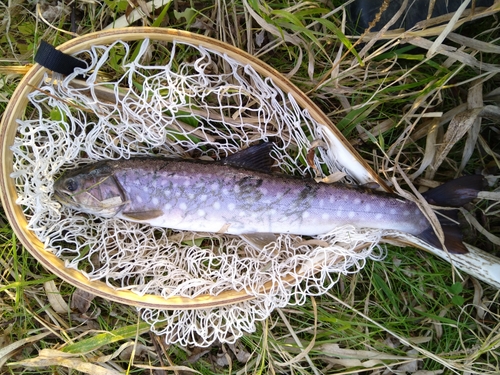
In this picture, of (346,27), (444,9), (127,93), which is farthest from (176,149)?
(444,9)

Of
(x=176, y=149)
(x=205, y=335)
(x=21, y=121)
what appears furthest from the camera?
(x=176, y=149)

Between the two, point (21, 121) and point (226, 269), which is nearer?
point (21, 121)

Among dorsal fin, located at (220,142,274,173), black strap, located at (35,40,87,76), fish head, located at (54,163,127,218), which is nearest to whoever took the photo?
black strap, located at (35,40,87,76)

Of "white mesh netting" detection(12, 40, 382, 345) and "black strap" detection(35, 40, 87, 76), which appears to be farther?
"white mesh netting" detection(12, 40, 382, 345)

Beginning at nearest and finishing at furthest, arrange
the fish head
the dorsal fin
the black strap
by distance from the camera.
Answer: the black strap → the fish head → the dorsal fin

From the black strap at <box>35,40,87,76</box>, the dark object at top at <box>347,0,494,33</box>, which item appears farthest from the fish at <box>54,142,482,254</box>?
the dark object at top at <box>347,0,494,33</box>

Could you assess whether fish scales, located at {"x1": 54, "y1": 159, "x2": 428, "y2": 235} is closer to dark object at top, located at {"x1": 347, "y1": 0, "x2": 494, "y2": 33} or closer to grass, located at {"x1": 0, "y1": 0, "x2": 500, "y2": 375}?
grass, located at {"x1": 0, "y1": 0, "x2": 500, "y2": 375}

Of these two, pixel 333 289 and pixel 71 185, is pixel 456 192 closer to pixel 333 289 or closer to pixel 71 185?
pixel 333 289

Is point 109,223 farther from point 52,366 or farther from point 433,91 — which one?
point 433,91
